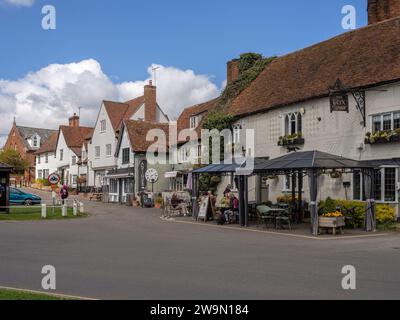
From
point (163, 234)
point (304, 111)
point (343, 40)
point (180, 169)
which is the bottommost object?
point (163, 234)

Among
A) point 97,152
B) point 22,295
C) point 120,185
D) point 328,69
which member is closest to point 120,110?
point 97,152

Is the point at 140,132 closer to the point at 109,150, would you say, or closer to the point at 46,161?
the point at 109,150

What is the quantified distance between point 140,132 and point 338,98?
25224 millimetres

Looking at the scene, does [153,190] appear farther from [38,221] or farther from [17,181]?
[17,181]

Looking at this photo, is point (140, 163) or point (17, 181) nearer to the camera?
point (140, 163)

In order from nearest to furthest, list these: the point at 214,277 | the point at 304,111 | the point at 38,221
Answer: the point at 214,277 < the point at 38,221 < the point at 304,111

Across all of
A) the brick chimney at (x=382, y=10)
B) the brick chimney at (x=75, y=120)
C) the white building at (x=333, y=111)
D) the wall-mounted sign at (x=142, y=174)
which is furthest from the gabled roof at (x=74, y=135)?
the brick chimney at (x=382, y=10)

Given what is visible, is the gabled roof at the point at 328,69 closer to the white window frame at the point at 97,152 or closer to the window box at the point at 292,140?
the window box at the point at 292,140

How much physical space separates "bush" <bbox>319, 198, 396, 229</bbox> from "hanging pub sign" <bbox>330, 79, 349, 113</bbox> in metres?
4.28

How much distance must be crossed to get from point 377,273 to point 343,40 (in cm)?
2090

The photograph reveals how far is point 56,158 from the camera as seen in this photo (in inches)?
2768

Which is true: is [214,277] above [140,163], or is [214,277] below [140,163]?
below
